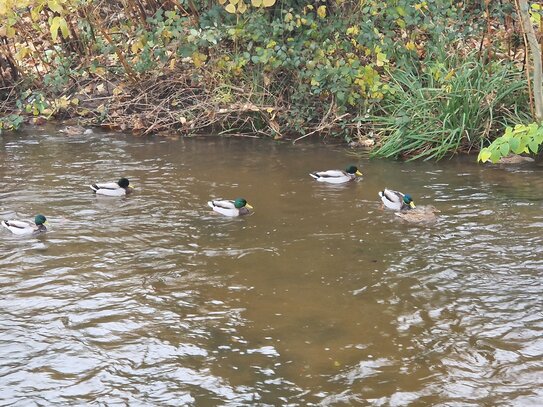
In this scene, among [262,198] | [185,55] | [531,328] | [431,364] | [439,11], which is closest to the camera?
[431,364]

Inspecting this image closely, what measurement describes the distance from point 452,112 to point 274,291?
5.48 meters

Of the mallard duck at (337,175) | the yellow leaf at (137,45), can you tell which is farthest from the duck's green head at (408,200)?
the yellow leaf at (137,45)

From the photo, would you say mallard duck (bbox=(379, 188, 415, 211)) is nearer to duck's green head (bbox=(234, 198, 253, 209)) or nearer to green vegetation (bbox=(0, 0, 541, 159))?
duck's green head (bbox=(234, 198, 253, 209))

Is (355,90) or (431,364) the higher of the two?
(355,90)

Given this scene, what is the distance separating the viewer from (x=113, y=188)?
1025cm

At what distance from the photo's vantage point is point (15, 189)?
35.5ft

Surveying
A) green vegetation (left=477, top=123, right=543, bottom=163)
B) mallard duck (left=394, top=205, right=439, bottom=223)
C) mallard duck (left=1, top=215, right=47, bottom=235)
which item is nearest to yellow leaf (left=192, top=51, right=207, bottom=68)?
mallard duck (left=1, top=215, right=47, bottom=235)

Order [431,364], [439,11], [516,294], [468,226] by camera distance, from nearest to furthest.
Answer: [431,364] < [516,294] < [468,226] < [439,11]

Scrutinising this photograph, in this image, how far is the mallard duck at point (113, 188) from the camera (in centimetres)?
1025

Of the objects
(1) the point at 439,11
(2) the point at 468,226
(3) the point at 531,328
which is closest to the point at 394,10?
(1) the point at 439,11

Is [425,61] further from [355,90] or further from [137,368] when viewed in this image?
[137,368]

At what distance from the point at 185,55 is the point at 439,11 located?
3.87 meters

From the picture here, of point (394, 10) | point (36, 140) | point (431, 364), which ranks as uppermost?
point (394, 10)

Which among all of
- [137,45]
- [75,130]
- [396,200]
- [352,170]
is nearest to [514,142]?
[396,200]
